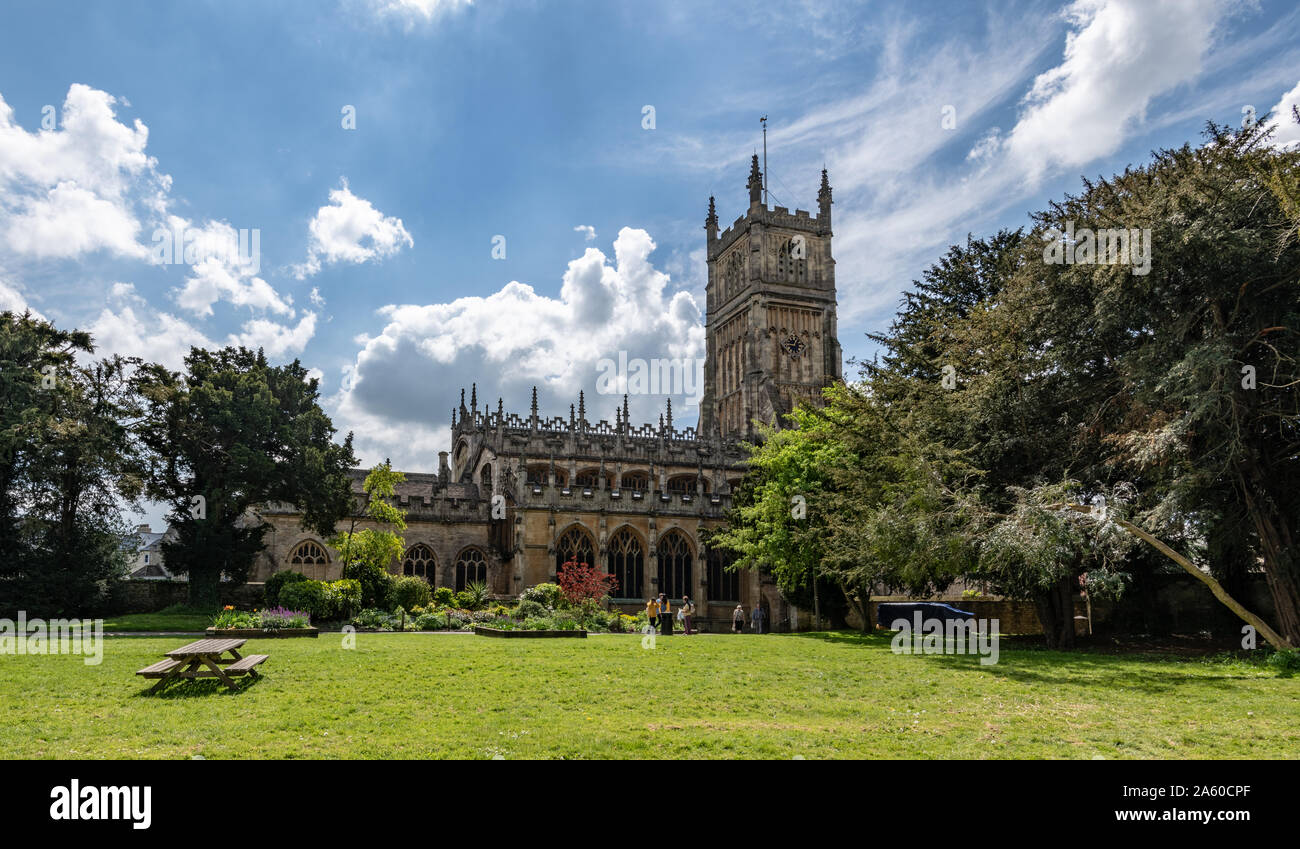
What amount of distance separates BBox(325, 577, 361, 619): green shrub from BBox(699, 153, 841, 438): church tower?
42.4m

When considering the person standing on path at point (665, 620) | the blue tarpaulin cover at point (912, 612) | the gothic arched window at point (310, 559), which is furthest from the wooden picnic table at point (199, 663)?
the gothic arched window at point (310, 559)

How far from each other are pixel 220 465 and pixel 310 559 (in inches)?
305

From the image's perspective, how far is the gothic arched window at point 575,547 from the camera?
3678 cm

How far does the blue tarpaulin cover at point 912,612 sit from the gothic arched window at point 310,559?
895 inches

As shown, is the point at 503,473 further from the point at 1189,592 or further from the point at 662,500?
the point at 1189,592

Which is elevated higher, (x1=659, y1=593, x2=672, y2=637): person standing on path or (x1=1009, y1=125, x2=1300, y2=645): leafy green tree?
(x1=1009, y1=125, x2=1300, y2=645): leafy green tree

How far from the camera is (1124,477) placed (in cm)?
1988

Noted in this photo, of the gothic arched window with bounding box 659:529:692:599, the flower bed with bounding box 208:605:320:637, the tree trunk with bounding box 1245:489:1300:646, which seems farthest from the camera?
the gothic arched window with bounding box 659:529:692:599

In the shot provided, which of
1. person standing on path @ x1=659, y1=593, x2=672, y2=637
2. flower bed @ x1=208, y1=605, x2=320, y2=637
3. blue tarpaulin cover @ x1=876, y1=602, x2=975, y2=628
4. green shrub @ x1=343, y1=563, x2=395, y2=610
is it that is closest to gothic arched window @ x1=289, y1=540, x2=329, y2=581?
green shrub @ x1=343, y1=563, x2=395, y2=610

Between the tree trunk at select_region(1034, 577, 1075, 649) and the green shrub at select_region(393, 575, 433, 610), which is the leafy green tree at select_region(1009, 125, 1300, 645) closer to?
the tree trunk at select_region(1034, 577, 1075, 649)

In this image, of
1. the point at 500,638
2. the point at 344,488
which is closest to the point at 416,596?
the point at 344,488

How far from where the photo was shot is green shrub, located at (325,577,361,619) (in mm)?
25609

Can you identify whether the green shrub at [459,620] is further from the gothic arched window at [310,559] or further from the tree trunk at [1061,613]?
the tree trunk at [1061,613]

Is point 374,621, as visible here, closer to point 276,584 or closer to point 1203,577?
point 276,584
